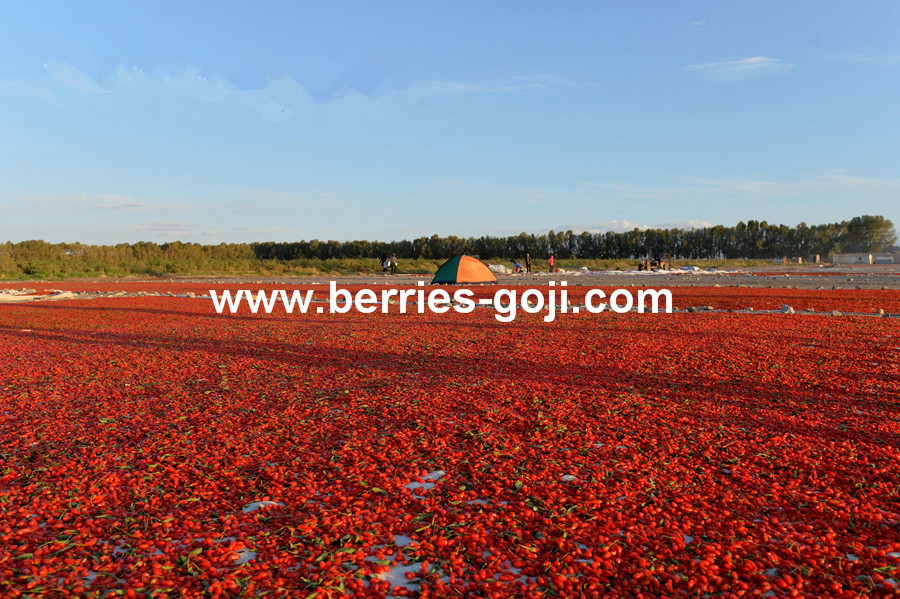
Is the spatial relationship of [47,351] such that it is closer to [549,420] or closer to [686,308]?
[549,420]

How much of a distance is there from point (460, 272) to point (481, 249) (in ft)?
220

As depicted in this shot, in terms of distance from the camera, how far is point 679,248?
4439 inches

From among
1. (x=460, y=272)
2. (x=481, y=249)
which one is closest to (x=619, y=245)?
(x=481, y=249)

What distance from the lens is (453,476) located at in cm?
454

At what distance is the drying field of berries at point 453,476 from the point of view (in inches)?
123

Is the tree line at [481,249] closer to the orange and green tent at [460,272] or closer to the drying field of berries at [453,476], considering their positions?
the orange and green tent at [460,272]

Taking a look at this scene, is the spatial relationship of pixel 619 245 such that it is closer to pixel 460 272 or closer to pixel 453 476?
pixel 460 272

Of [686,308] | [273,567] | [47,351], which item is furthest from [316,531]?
[686,308]

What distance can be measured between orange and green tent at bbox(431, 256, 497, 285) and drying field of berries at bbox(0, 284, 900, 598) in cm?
2364

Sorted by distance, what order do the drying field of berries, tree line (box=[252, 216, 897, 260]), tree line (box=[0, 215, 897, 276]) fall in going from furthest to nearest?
tree line (box=[252, 216, 897, 260]), tree line (box=[0, 215, 897, 276]), the drying field of berries

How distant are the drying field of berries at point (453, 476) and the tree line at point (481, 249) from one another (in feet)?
176

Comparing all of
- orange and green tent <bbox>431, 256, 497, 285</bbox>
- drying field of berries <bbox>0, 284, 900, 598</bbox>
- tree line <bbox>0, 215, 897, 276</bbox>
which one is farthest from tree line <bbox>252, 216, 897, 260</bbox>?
drying field of berries <bbox>0, 284, 900, 598</bbox>

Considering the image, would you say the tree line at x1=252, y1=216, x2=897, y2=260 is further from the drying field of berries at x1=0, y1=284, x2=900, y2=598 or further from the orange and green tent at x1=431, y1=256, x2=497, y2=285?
→ the drying field of berries at x1=0, y1=284, x2=900, y2=598

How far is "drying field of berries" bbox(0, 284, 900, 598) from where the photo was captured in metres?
3.13
